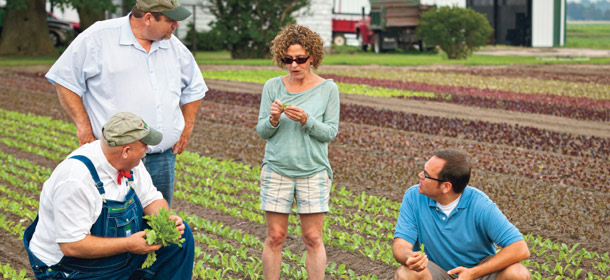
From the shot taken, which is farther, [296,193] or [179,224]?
[296,193]

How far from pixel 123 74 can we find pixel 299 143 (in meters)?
1.16

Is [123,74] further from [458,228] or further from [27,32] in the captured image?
[27,32]

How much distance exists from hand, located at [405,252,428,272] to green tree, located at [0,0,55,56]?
3072cm

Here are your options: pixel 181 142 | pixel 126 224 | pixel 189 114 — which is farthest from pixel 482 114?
pixel 126 224

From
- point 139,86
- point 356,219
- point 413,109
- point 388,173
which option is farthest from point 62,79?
point 413,109

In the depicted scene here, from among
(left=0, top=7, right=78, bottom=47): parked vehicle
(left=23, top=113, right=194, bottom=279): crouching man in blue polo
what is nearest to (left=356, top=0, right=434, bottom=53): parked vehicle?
(left=0, top=7, right=78, bottom=47): parked vehicle

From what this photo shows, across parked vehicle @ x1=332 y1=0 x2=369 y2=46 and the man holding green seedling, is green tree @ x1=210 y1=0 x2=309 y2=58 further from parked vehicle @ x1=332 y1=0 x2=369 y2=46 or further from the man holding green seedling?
the man holding green seedling

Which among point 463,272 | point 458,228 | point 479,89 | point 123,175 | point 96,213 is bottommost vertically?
point 479,89

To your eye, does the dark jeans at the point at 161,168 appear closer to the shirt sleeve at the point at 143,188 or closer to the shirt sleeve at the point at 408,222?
the shirt sleeve at the point at 143,188

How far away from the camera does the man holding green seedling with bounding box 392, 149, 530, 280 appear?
438cm

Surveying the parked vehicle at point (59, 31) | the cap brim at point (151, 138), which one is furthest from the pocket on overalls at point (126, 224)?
the parked vehicle at point (59, 31)

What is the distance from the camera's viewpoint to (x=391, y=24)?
127 feet

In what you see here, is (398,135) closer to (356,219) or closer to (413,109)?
(413,109)

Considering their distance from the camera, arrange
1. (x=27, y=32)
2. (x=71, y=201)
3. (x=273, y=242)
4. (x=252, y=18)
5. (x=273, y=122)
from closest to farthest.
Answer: (x=71, y=201) → (x=273, y=122) → (x=273, y=242) → (x=27, y=32) → (x=252, y=18)
